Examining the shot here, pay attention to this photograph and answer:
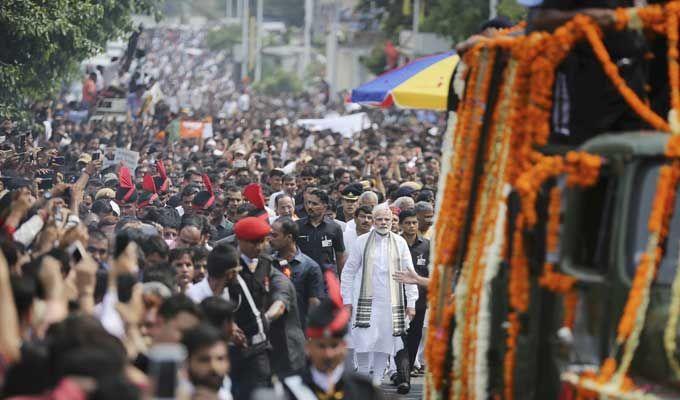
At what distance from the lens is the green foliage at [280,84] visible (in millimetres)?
95088

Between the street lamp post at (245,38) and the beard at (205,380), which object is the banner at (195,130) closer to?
the beard at (205,380)

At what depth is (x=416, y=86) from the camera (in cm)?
1980

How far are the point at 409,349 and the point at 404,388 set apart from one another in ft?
1.94

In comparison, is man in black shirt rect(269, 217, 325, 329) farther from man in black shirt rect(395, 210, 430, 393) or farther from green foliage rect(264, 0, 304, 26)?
green foliage rect(264, 0, 304, 26)

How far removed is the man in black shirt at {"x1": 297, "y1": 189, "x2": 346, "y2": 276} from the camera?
1472cm

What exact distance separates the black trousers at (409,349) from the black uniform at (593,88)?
21.0 ft

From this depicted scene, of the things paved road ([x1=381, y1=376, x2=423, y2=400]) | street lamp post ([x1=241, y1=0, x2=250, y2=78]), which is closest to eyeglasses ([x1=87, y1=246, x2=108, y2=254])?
paved road ([x1=381, y1=376, x2=423, y2=400])

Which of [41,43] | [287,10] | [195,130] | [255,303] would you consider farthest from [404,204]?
[287,10]

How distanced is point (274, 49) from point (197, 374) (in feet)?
352

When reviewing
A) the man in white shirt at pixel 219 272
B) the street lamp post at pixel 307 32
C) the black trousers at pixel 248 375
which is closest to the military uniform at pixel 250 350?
the black trousers at pixel 248 375

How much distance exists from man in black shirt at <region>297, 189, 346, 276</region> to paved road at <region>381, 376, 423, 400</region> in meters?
1.23

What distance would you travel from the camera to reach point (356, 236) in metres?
15.5

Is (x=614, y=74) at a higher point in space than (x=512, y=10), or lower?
lower

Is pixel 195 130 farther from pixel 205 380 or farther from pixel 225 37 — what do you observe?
pixel 225 37
